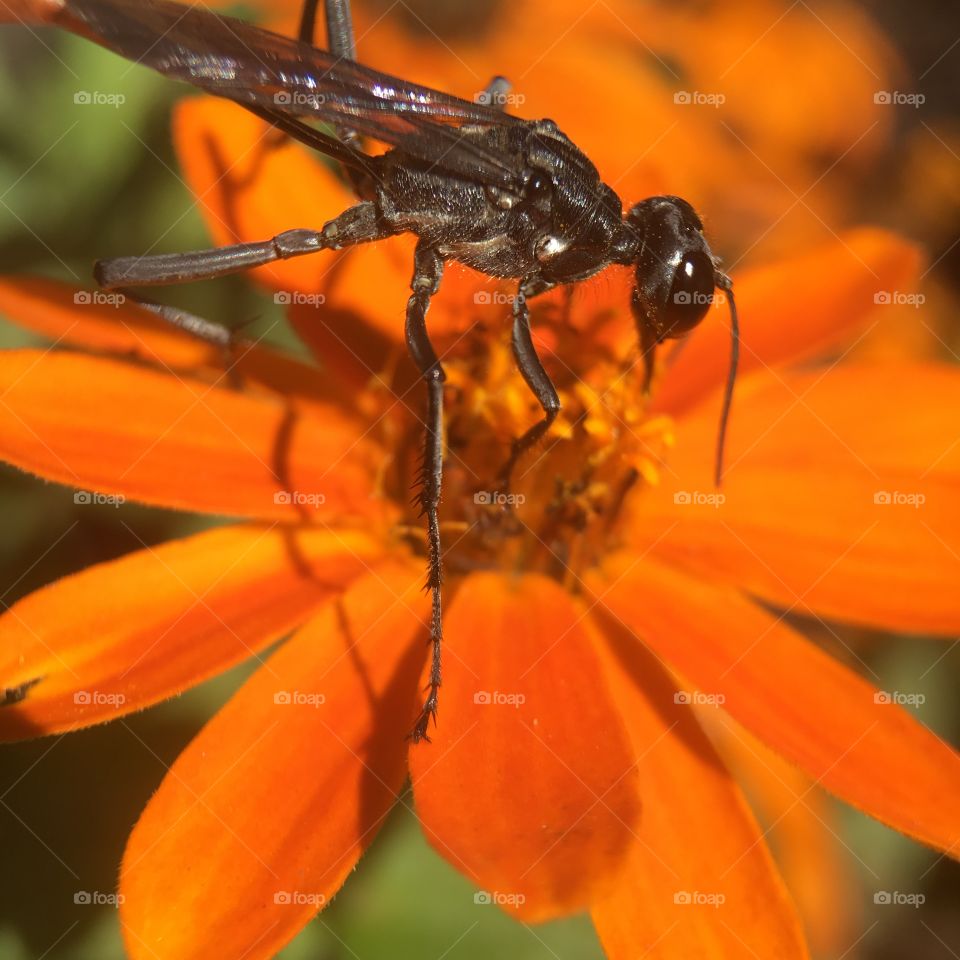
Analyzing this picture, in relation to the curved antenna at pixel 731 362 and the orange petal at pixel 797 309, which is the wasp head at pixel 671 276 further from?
the orange petal at pixel 797 309

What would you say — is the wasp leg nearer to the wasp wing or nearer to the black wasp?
the black wasp

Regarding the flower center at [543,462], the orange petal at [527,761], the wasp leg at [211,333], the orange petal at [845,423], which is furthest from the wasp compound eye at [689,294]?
the wasp leg at [211,333]

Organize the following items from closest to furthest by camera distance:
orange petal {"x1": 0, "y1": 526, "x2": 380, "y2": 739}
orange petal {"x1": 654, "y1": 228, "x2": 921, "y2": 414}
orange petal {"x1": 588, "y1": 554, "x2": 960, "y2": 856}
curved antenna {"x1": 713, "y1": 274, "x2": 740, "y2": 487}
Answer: orange petal {"x1": 0, "y1": 526, "x2": 380, "y2": 739} < orange petal {"x1": 588, "y1": 554, "x2": 960, "y2": 856} < curved antenna {"x1": 713, "y1": 274, "x2": 740, "y2": 487} < orange petal {"x1": 654, "y1": 228, "x2": 921, "y2": 414}

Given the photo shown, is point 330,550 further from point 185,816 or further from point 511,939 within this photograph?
point 511,939

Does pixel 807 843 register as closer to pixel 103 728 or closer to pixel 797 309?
pixel 797 309

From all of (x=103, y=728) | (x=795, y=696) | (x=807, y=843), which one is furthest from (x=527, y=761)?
(x=807, y=843)

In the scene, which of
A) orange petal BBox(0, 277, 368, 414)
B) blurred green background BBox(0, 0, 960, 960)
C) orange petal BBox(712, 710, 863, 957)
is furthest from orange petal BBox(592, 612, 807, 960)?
orange petal BBox(712, 710, 863, 957)
